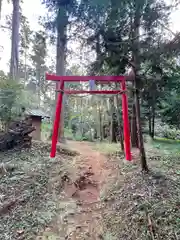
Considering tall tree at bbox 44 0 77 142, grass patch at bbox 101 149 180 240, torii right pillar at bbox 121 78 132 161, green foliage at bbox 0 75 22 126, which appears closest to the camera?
grass patch at bbox 101 149 180 240

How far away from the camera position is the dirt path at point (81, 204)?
9.40ft

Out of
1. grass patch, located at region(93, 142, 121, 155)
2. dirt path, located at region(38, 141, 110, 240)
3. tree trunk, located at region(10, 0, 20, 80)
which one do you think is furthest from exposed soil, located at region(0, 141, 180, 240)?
tree trunk, located at region(10, 0, 20, 80)

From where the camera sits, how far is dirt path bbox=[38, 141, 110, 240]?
113 inches

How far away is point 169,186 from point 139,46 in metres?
2.52

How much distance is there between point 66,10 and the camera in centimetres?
353

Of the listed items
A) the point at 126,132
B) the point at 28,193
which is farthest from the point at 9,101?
the point at 126,132

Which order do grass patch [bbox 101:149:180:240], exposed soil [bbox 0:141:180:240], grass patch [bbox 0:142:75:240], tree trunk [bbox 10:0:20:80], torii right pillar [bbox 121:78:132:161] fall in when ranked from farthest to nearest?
tree trunk [bbox 10:0:20:80] < torii right pillar [bbox 121:78:132:161] < grass patch [bbox 0:142:75:240] < exposed soil [bbox 0:141:180:240] < grass patch [bbox 101:149:180:240]

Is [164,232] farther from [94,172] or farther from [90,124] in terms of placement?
[90,124]

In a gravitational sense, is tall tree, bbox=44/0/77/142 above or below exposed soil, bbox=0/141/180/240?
above

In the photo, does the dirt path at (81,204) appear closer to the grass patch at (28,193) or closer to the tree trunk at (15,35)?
the grass patch at (28,193)

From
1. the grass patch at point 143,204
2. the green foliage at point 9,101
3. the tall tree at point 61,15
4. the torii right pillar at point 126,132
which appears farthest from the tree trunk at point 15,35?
the grass patch at point 143,204

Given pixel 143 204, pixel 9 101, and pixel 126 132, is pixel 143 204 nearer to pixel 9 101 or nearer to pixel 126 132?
pixel 126 132

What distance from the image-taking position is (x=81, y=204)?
3635 millimetres

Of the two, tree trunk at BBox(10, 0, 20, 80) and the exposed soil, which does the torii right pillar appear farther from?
tree trunk at BBox(10, 0, 20, 80)
